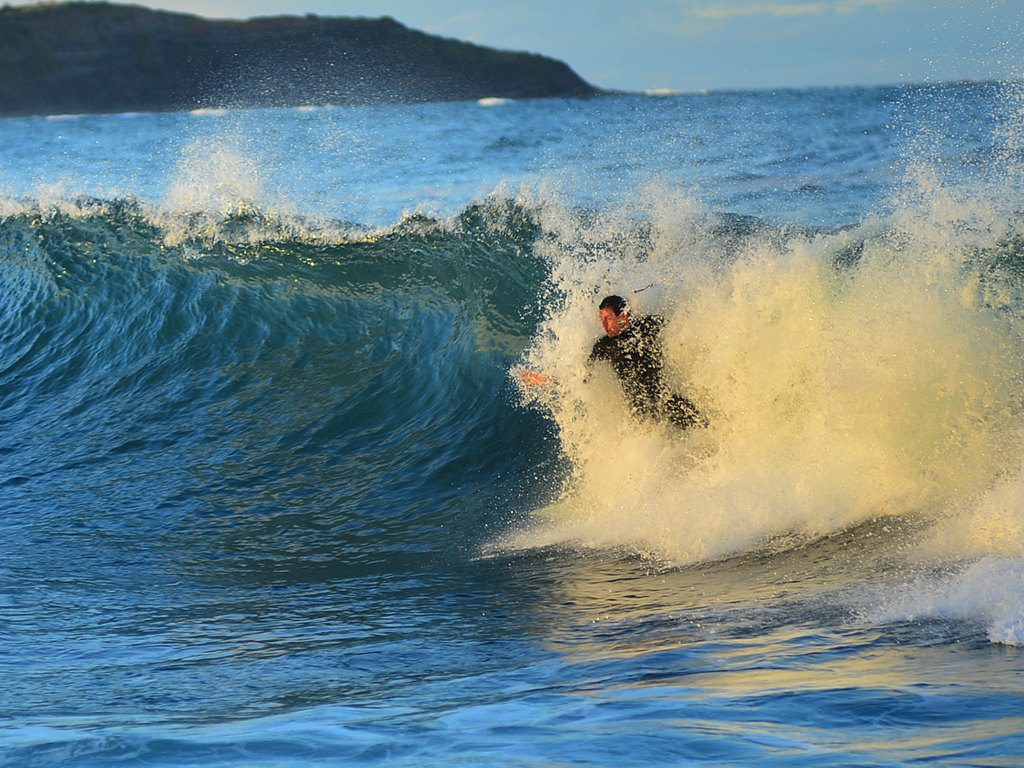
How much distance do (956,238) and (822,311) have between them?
1555 mm

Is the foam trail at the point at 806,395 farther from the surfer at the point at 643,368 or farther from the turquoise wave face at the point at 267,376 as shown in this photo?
the turquoise wave face at the point at 267,376

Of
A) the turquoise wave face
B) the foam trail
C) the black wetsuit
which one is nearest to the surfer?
the black wetsuit

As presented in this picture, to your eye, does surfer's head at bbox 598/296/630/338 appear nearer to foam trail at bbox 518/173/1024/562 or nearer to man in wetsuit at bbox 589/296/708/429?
man in wetsuit at bbox 589/296/708/429

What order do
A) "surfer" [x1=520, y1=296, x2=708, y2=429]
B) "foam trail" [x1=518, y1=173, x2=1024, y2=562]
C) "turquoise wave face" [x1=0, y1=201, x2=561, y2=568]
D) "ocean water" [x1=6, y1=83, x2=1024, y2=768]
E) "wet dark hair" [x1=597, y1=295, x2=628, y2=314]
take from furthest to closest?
"turquoise wave face" [x1=0, y1=201, x2=561, y2=568] → "surfer" [x1=520, y1=296, x2=708, y2=429] → "wet dark hair" [x1=597, y1=295, x2=628, y2=314] → "foam trail" [x1=518, y1=173, x2=1024, y2=562] → "ocean water" [x1=6, y1=83, x2=1024, y2=768]

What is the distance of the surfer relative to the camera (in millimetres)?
7398

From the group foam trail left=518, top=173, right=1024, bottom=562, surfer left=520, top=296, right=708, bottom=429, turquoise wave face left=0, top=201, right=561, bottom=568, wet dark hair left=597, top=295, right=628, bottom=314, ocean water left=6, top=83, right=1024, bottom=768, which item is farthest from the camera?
turquoise wave face left=0, top=201, right=561, bottom=568

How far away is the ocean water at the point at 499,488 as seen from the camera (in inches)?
143

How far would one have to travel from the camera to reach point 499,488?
336 inches

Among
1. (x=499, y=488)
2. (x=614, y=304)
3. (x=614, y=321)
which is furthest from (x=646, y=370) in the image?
(x=499, y=488)

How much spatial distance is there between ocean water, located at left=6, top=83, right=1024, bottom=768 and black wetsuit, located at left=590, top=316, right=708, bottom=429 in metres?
0.15

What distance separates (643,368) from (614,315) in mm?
471

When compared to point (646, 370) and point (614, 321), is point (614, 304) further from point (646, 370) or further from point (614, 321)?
point (646, 370)

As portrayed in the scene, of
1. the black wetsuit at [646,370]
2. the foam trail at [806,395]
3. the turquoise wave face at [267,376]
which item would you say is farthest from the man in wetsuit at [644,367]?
the turquoise wave face at [267,376]

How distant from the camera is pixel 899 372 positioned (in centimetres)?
711
